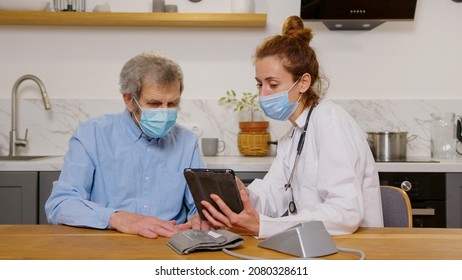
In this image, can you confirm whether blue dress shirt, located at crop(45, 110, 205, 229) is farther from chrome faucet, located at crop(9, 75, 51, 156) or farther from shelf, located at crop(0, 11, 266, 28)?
chrome faucet, located at crop(9, 75, 51, 156)

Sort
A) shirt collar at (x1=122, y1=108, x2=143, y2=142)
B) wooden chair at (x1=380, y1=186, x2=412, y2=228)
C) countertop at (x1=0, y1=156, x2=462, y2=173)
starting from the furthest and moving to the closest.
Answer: countertop at (x1=0, y1=156, x2=462, y2=173)
shirt collar at (x1=122, y1=108, x2=143, y2=142)
wooden chair at (x1=380, y1=186, x2=412, y2=228)

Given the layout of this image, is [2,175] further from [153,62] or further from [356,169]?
[356,169]

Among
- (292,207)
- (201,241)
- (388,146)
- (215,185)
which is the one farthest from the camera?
(388,146)

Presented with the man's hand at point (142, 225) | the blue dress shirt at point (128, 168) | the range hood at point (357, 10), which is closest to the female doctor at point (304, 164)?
the man's hand at point (142, 225)

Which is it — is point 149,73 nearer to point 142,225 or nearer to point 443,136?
point 142,225

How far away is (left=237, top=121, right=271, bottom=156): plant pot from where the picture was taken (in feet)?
10.4

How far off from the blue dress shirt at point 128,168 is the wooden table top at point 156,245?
40cm

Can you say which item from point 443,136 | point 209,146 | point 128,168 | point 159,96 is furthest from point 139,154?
point 443,136

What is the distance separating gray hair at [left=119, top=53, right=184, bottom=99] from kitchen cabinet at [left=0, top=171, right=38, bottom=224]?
105 cm

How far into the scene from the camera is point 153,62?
1.90m

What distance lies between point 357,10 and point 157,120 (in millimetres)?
1671

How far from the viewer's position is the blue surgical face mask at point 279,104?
190 cm

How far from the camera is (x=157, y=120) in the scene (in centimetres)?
188

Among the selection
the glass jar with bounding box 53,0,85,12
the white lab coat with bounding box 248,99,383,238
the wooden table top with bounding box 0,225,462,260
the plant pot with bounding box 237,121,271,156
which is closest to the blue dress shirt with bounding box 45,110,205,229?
the white lab coat with bounding box 248,99,383,238
